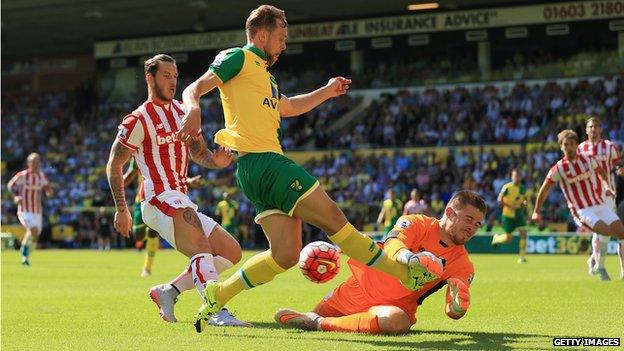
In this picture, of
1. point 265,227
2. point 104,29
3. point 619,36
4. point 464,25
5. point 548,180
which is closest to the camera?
point 265,227

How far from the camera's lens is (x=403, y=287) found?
26.0 ft

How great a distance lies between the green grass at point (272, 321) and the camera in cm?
741

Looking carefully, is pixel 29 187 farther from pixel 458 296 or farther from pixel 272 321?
pixel 458 296

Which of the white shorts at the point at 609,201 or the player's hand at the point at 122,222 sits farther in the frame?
the white shorts at the point at 609,201

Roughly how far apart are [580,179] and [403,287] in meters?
8.26

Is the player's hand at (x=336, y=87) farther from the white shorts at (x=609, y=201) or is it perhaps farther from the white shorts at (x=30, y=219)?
the white shorts at (x=30, y=219)

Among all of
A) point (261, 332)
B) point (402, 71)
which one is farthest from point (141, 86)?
point (261, 332)

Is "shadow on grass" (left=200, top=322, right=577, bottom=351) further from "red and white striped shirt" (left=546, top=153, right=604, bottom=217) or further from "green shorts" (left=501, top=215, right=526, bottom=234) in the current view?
"green shorts" (left=501, top=215, right=526, bottom=234)

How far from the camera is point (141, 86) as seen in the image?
4750 cm

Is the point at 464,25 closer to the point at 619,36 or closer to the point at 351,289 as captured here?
the point at 619,36

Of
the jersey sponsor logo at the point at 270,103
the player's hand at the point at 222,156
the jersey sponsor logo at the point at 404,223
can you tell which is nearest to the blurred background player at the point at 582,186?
the jersey sponsor logo at the point at 404,223

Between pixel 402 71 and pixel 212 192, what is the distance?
8.92m

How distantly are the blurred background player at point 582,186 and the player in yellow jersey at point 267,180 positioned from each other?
8475mm

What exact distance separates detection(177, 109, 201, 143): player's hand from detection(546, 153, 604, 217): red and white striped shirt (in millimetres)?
9629
